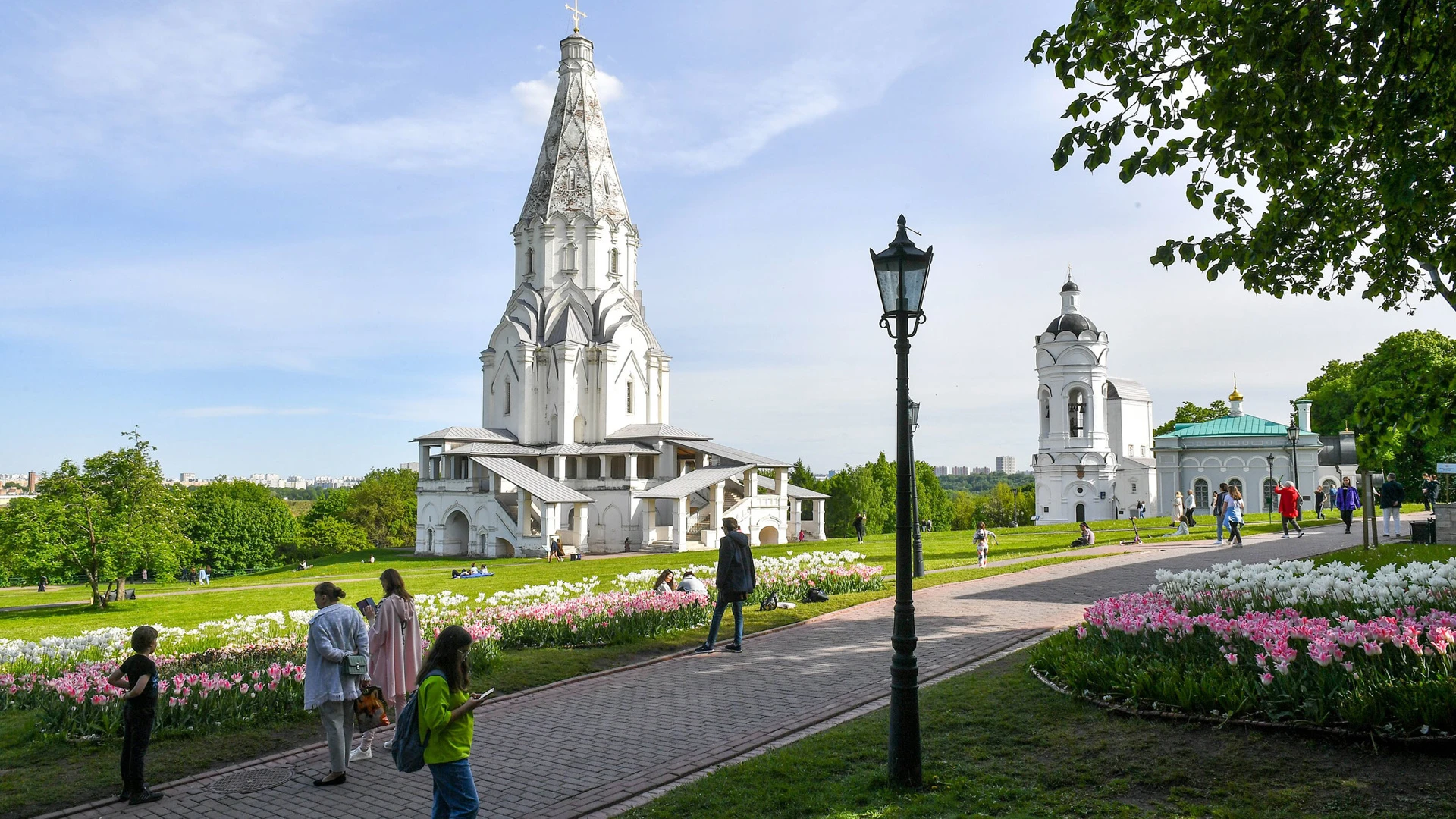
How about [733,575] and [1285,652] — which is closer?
[1285,652]

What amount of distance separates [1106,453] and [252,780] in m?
57.5

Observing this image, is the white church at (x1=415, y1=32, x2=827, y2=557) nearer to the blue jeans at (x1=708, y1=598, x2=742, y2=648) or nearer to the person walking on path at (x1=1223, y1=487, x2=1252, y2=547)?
the person walking on path at (x1=1223, y1=487, x2=1252, y2=547)

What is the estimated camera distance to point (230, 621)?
1430 cm

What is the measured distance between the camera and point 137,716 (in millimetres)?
7379

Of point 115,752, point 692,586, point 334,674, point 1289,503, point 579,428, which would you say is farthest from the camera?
point 579,428

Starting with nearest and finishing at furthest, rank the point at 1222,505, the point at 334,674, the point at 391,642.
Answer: the point at 334,674
the point at 391,642
the point at 1222,505

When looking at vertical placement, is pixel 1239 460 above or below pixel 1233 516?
above

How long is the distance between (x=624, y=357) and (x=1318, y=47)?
153ft

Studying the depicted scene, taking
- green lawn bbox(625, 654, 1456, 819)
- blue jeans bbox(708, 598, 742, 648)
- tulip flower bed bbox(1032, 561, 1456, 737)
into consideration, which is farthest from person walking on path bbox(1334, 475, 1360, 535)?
green lawn bbox(625, 654, 1456, 819)

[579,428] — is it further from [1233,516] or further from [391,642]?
[391,642]

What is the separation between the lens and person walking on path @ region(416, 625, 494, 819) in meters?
5.62

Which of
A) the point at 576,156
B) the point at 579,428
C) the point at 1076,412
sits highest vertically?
the point at 576,156

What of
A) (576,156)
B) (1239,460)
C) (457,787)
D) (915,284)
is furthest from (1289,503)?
(576,156)

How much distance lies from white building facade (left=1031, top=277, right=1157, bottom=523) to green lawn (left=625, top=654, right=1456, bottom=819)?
2118 inches
